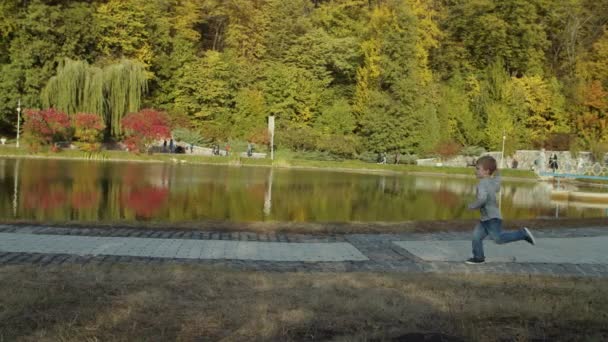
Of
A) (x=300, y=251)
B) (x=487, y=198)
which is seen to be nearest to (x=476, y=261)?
(x=487, y=198)

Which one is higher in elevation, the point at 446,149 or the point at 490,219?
the point at 446,149

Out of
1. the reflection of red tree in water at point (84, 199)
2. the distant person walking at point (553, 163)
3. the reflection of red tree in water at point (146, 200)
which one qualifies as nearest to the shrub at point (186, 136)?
the reflection of red tree in water at point (146, 200)

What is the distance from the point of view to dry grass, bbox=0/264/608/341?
11.6 ft

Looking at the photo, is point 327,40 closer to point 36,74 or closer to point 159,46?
point 159,46

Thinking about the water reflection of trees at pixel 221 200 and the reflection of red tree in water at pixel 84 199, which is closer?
the water reflection of trees at pixel 221 200

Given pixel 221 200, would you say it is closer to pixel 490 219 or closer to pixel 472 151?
pixel 490 219

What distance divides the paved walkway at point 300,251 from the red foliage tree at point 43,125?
2478 cm

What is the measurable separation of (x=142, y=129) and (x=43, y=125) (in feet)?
17.1

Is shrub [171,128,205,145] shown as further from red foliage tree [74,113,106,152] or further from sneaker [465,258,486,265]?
sneaker [465,258,486,265]

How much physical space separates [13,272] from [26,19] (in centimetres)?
3543

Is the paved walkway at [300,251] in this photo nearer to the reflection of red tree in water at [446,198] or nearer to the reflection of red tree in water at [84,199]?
the reflection of red tree in water at [84,199]

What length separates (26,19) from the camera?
1414 inches

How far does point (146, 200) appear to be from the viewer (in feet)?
46.3

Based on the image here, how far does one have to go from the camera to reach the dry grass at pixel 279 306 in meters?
3.54
